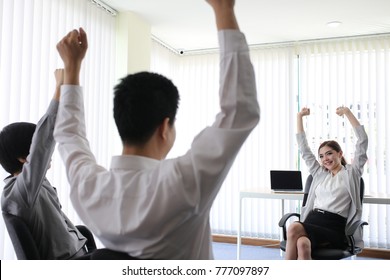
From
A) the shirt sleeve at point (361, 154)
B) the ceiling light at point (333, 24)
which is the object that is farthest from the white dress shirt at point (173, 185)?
the ceiling light at point (333, 24)

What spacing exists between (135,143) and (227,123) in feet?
0.82

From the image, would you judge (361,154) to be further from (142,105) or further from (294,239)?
(142,105)

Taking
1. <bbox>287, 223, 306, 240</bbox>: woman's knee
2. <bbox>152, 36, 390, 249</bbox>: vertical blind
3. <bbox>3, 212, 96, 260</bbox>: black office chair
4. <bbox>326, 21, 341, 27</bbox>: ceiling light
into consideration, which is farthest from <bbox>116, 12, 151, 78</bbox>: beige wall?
<bbox>3, 212, 96, 260</bbox>: black office chair

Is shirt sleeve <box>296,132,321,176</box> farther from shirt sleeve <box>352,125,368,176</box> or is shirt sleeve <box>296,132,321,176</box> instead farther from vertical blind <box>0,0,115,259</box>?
vertical blind <box>0,0,115,259</box>

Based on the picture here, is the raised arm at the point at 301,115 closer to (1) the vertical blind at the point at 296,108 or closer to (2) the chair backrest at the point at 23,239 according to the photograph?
(1) the vertical blind at the point at 296,108

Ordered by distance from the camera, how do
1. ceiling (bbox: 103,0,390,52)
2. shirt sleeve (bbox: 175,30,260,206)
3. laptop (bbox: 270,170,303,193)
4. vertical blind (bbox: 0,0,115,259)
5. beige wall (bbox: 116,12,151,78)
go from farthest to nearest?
laptop (bbox: 270,170,303,193) < beige wall (bbox: 116,12,151,78) < ceiling (bbox: 103,0,390,52) < vertical blind (bbox: 0,0,115,259) < shirt sleeve (bbox: 175,30,260,206)

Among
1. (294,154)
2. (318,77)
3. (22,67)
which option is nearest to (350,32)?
(318,77)

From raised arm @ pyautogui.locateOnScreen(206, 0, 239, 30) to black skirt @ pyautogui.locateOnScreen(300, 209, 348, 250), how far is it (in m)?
2.50

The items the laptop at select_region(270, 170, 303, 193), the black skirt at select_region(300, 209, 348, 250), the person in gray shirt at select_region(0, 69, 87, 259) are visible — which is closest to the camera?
the person in gray shirt at select_region(0, 69, 87, 259)

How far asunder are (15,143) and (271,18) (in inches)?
134

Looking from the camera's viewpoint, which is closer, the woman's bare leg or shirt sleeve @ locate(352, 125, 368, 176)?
the woman's bare leg

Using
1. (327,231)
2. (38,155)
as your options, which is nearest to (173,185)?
(38,155)

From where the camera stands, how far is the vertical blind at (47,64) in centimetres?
273

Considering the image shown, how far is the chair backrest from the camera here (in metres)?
1.42
